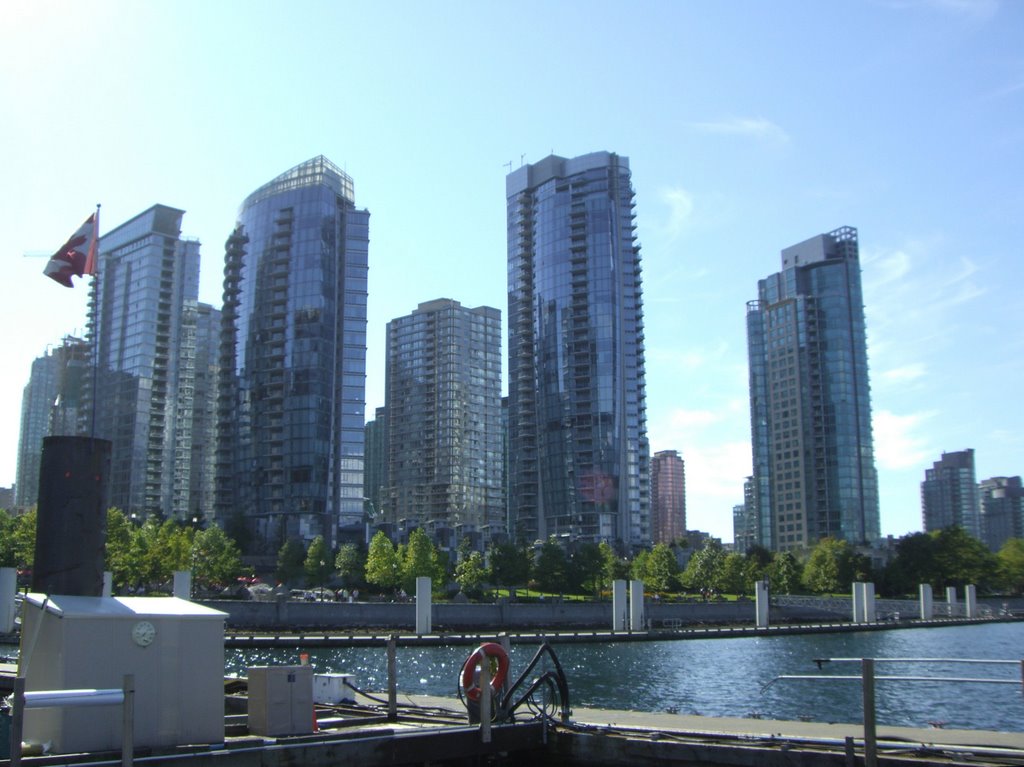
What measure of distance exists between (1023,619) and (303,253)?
133 m

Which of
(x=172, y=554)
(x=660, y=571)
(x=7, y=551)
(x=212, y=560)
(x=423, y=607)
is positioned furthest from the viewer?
(x=660, y=571)

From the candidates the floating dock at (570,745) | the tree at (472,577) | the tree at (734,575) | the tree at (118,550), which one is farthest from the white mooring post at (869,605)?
the floating dock at (570,745)

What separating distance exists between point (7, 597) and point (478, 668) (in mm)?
62705

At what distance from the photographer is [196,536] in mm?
120250

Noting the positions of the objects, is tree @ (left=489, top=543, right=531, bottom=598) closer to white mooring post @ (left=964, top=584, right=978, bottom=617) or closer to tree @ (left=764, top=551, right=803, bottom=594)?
tree @ (left=764, top=551, right=803, bottom=594)

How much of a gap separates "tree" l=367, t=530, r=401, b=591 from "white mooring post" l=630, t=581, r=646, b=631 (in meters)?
31.2

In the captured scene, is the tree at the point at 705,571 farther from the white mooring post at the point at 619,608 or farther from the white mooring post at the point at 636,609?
the white mooring post at the point at 619,608

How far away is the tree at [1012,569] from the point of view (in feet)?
590

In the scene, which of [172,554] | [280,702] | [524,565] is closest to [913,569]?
[524,565]

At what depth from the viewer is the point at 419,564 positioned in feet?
387

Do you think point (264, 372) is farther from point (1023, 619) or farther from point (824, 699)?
point (824, 699)

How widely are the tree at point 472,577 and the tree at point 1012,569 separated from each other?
103 m

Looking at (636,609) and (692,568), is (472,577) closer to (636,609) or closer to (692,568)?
(636,609)

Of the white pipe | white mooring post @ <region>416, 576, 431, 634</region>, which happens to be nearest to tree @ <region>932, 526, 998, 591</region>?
white mooring post @ <region>416, 576, 431, 634</region>
